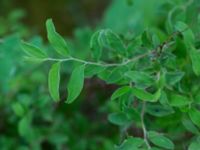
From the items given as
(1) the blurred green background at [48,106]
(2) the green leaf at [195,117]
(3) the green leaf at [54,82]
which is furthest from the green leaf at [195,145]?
(3) the green leaf at [54,82]

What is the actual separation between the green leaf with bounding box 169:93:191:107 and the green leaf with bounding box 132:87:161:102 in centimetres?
6

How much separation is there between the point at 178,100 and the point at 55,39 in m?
0.22

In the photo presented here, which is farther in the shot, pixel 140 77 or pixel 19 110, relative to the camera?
→ pixel 19 110

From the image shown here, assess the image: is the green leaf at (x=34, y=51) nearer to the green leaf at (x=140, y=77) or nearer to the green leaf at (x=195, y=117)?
the green leaf at (x=140, y=77)

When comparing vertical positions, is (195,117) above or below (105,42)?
below

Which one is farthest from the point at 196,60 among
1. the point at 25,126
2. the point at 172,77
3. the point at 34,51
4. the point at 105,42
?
the point at 25,126

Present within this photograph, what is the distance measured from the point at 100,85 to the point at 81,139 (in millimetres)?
163

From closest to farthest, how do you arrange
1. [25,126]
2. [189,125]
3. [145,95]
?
[145,95] < [189,125] < [25,126]

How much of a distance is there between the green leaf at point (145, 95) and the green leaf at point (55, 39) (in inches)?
5.2

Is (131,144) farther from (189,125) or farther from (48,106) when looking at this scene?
(48,106)

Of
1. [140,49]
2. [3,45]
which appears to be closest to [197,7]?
[140,49]

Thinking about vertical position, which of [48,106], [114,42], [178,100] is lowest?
[48,106]

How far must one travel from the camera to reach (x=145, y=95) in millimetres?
834

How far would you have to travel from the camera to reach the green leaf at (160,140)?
875 millimetres
